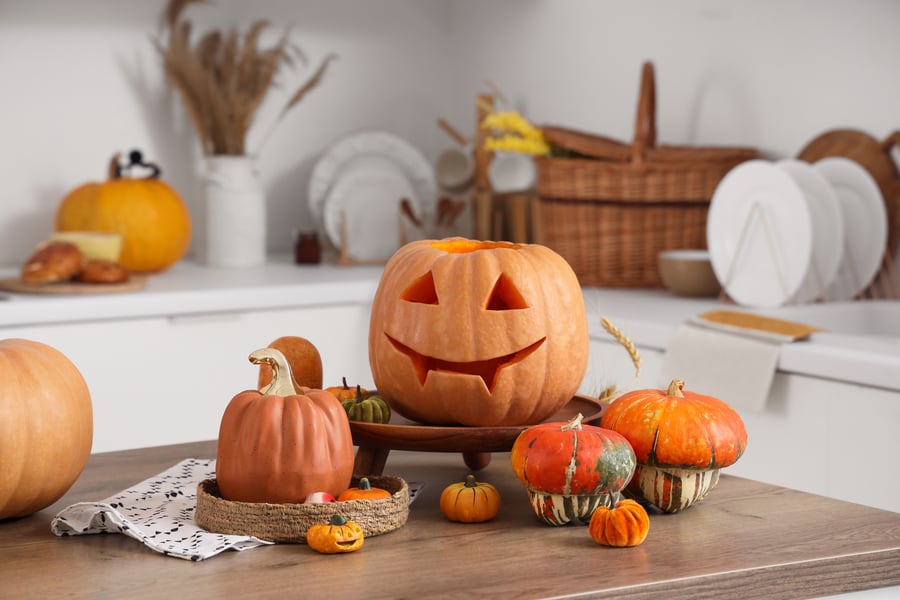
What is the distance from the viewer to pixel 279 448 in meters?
0.92

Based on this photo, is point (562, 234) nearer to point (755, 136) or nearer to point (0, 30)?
point (755, 136)

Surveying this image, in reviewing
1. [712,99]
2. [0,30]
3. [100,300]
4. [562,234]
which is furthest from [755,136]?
[0,30]

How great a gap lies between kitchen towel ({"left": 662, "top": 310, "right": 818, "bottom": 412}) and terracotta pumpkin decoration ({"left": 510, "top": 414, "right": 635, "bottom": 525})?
0.95m

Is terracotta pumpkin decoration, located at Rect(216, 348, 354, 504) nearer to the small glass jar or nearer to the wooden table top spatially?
the wooden table top

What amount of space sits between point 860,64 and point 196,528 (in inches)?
70.7

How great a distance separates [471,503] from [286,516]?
6.0 inches

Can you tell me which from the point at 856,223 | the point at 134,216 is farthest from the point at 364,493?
the point at 134,216

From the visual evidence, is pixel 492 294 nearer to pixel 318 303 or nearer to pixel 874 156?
pixel 874 156

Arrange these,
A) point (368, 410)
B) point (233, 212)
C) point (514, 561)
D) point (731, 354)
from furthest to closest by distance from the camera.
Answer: point (233, 212), point (731, 354), point (368, 410), point (514, 561)

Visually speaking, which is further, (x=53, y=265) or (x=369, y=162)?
(x=369, y=162)

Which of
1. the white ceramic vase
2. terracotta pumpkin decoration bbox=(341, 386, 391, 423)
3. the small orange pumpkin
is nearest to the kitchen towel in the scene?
terracotta pumpkin decoration bbox=(341, 386, 391, 423)

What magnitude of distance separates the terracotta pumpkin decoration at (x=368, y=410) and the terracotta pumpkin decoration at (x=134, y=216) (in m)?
1.78

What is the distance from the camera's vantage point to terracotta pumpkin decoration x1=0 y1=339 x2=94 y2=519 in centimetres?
96

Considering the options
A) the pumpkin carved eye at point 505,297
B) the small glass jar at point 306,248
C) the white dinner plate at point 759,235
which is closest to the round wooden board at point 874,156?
the white dinner plate at point 759,235
